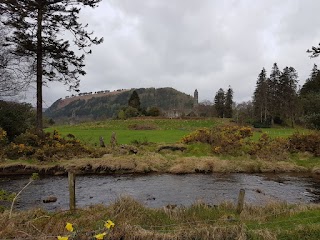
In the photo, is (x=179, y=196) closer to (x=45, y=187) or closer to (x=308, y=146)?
(x=45, y=187)

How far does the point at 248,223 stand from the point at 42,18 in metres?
21.7

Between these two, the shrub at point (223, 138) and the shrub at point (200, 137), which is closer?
the shrub at point (223, 138)

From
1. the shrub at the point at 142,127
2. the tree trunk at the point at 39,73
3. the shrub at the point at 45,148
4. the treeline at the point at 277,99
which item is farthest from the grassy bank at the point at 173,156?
the treeline at the point at 277,99

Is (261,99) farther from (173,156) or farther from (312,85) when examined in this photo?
(173,156)

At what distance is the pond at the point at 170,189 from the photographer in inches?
548

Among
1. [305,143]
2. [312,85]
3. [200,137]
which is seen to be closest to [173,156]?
[200,137]

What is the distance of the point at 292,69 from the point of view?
8000 cm

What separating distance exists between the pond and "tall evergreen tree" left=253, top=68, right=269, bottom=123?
2120 inches

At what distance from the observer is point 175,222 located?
9.66 m

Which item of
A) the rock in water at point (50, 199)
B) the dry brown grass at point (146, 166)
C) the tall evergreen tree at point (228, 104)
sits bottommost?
the rock in water at point (50, 199)

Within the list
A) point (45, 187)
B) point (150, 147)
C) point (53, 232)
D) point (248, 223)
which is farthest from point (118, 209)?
point (150, 147)

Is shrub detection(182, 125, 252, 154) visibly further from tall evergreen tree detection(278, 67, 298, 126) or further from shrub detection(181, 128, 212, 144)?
tall evergreen tree detection(278, 67, 298, 126)

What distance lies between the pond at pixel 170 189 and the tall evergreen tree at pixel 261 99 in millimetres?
53847

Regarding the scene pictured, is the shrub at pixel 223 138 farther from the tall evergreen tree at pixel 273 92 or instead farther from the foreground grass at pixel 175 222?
the tall evergreen tree at pixel 273 92
